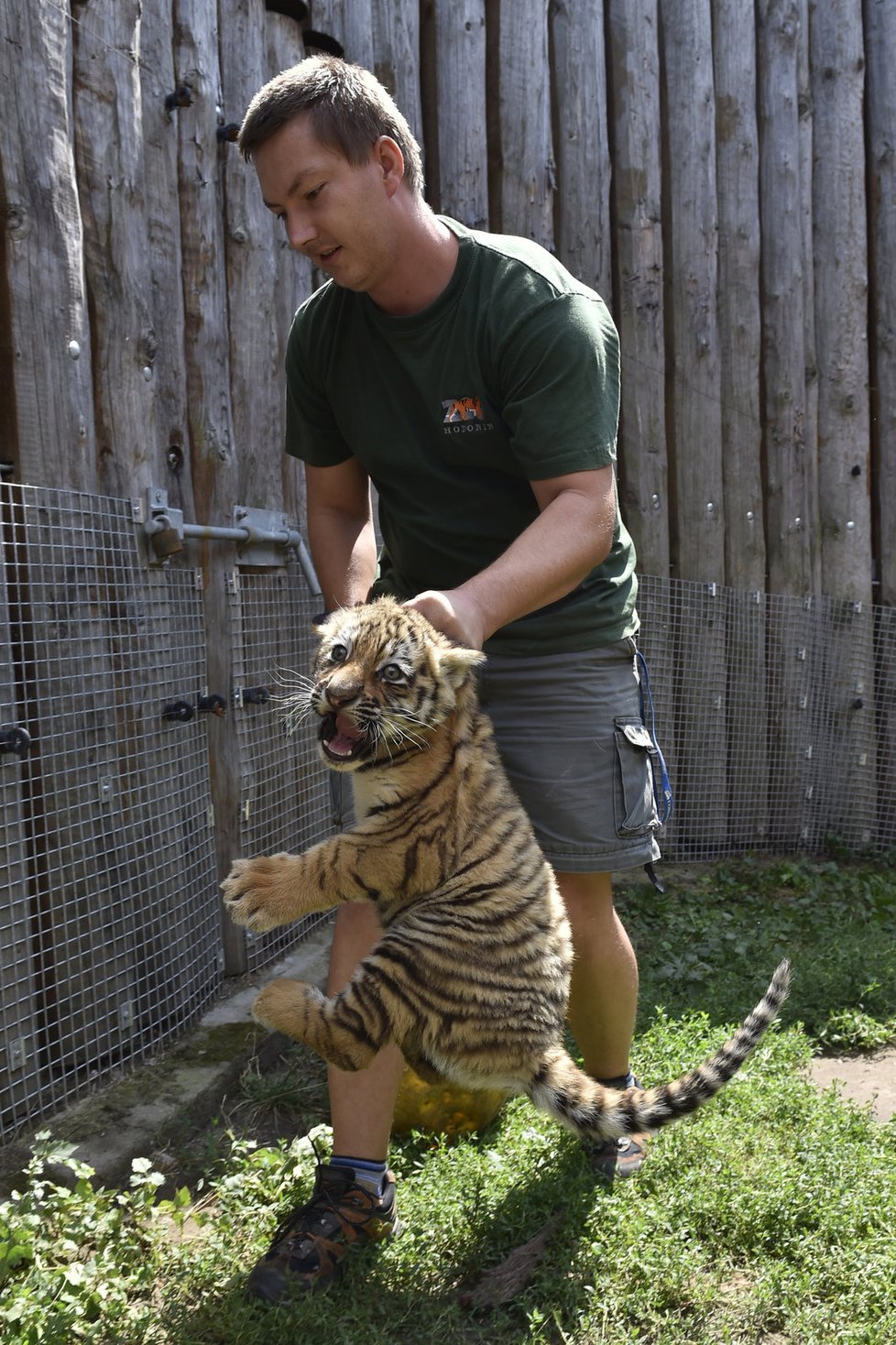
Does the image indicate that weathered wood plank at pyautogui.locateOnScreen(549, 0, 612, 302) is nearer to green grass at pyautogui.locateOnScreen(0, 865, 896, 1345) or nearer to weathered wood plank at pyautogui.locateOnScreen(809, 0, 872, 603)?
weathered wood plank at pyautogui.locateOnScreen(809, 0, 872, 603)

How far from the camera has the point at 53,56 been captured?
3.76m

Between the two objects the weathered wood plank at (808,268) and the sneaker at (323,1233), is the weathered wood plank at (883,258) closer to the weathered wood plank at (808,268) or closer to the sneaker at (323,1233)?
the weathered wood plank at (808,268)

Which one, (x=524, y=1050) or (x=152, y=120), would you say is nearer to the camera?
(x=524, y=1050)

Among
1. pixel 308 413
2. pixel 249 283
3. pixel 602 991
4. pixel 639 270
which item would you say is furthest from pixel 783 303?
pixel 602 991

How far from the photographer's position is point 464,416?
317cm

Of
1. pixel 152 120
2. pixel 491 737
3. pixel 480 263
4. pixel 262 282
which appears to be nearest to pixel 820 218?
pixel 262 282

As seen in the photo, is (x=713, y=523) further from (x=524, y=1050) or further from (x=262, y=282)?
(x=524, y=1050)

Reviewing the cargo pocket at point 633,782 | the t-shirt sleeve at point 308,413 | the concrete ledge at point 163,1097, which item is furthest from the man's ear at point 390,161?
the concrete ledge at point 163,1097

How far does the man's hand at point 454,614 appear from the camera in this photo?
106 inches

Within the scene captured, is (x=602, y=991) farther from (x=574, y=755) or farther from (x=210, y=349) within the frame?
(x=210, y=349)

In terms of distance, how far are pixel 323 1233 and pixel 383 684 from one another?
1437 millimetres

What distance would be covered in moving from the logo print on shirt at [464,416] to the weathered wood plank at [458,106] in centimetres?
314

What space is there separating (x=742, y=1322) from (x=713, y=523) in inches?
191

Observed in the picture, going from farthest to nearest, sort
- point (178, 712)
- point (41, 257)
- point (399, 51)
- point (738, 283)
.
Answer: point (738, 283) → point (399, 51) → point (178, 712) → point (41, 257)
